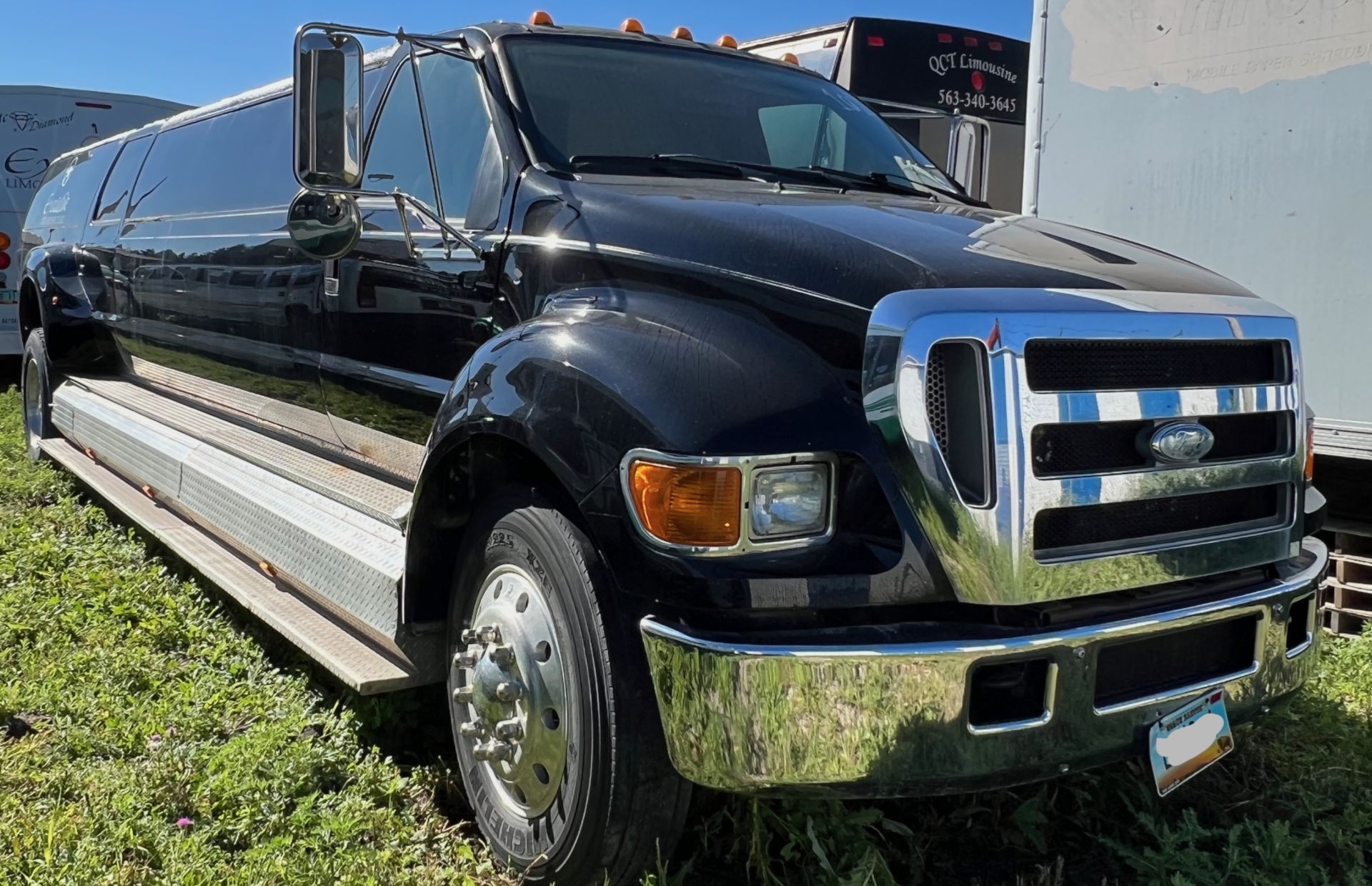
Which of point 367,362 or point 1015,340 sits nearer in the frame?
point 1015,340

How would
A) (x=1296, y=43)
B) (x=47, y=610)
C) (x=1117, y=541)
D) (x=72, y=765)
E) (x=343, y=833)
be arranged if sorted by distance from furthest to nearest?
(x=47, y=610), (x=1296, y=43), (x=72, y=765), (x=343, y=833), (x=1117, y=541)

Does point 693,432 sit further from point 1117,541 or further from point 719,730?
point 1117,541

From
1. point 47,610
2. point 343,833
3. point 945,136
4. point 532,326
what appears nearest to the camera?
point 532,326

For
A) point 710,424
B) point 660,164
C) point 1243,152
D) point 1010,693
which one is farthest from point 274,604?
point 1243,152

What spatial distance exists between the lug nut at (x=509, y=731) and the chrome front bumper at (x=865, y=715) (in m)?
0.54

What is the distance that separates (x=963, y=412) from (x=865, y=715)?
59 centimetres

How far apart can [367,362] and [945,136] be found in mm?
6614

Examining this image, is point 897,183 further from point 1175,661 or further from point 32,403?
point 32,403

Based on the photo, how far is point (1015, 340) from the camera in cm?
222

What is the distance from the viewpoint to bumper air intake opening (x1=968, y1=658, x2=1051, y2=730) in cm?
227

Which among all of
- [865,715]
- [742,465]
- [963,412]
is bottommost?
[865,715]

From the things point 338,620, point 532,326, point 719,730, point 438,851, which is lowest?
point 438,851

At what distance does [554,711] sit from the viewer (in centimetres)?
264

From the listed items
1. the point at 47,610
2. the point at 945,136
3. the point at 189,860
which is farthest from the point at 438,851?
the point at 945,136
